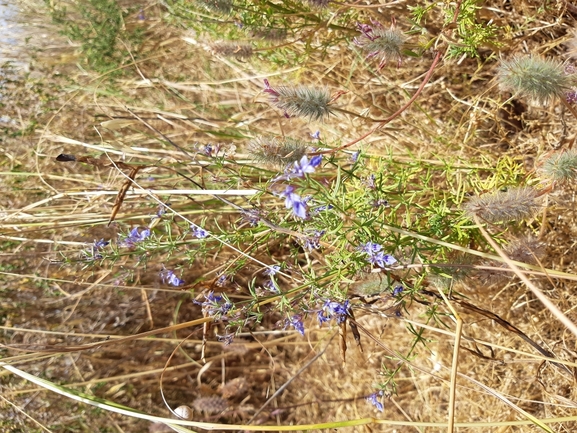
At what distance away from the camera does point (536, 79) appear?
1.38m

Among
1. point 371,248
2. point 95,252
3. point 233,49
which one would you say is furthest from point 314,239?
point 233,49

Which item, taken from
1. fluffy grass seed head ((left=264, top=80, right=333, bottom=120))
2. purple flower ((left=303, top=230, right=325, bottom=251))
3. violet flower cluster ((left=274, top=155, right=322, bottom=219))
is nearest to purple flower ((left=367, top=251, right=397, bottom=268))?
purple flower ((left=303, top=230, right=325, bottom=251))

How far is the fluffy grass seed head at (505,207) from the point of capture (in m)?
1.35

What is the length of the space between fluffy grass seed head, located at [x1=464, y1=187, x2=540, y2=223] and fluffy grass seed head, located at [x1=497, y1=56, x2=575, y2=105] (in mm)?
247

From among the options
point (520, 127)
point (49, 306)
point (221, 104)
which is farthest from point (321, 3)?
point (49, 306)

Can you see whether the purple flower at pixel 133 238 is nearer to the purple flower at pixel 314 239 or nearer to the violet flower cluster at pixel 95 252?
the violet flower cluster at pixel 95 252

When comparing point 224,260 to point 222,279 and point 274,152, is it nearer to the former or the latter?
point 222,279

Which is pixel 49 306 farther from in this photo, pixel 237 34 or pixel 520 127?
pixel 520 127

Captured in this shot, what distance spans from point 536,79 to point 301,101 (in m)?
0.59

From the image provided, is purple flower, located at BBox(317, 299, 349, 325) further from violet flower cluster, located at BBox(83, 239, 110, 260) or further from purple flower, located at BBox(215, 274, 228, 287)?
violet flower cluster, located at BBox(83, 239, 110, 260)

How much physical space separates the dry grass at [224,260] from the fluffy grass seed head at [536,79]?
0.48 metres

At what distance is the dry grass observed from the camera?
7.01 feet

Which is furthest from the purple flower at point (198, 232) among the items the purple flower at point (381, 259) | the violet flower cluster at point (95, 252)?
the purple flower at point (381, 259)

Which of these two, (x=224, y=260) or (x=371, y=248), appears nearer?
(x=371, y=248)
